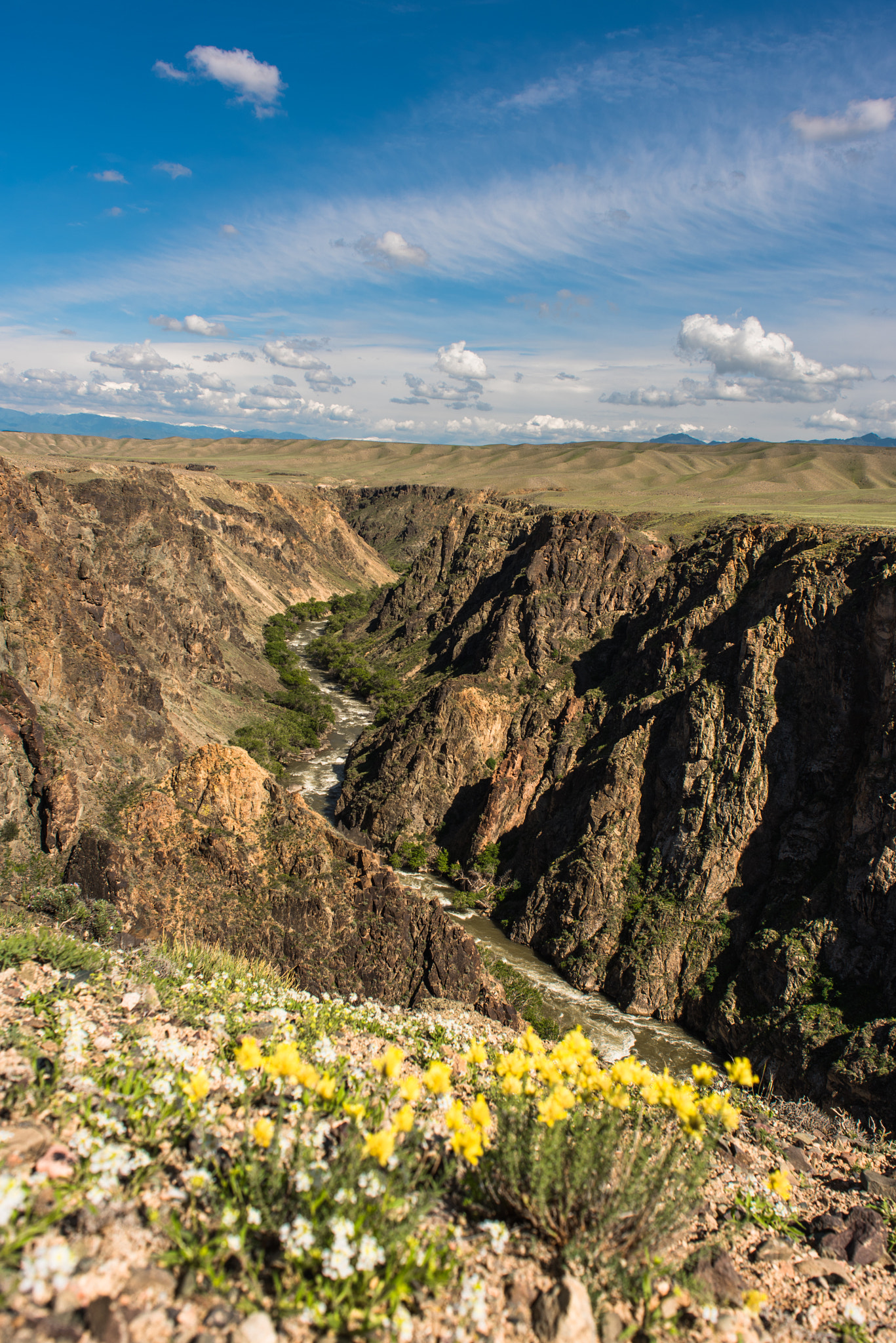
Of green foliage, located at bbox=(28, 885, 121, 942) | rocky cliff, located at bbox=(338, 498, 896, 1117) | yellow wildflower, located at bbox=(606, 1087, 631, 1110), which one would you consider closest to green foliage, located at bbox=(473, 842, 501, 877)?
rocky cliff, located at bbox=(338, 498, 896, 1117)

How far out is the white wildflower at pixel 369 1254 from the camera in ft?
13.3

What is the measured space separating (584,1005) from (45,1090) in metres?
27.2

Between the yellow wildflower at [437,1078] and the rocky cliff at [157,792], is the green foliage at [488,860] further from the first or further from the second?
the yellow wildflower at [437,1078]

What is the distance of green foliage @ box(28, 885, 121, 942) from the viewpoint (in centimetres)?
1290

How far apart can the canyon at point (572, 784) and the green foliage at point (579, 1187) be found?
45.9ft

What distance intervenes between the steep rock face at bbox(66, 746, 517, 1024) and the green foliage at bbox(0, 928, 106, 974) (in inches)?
379

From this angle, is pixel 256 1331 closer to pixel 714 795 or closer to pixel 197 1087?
pixel 197 1087

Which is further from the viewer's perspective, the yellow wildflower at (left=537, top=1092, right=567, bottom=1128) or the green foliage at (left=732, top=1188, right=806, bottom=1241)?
the green foliage at (left=732, top=1188, right=806, bottom=1241)

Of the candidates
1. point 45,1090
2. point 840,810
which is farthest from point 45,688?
point 840,810

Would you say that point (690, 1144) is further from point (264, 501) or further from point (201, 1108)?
point (264, 501)

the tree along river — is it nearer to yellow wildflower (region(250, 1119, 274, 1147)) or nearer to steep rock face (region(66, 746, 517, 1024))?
steep rock face (region(66, 746, 517, 1024))

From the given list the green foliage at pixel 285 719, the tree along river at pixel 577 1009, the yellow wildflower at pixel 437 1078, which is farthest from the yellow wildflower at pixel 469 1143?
the green foliage at pixel 285 719

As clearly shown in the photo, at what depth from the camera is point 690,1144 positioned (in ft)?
20.6

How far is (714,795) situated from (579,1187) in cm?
2843
